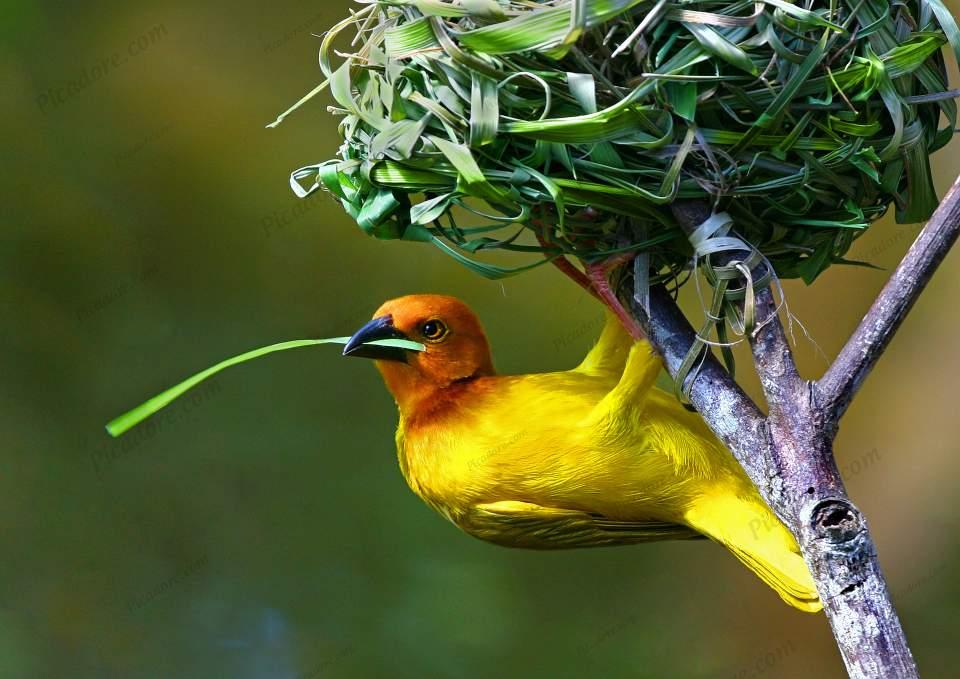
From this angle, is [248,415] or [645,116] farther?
[248,415]

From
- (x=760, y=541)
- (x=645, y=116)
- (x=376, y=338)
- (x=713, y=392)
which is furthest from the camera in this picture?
(x=376, y=338)

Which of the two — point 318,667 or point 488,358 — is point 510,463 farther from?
point 318,667

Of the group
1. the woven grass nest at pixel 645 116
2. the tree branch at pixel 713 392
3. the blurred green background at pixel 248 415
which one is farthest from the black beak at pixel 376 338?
the blurred green background at pixel 248 415

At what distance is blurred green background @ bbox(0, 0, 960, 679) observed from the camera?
256 centimetres

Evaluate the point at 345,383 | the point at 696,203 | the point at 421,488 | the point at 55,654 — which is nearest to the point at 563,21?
the point at 696,203

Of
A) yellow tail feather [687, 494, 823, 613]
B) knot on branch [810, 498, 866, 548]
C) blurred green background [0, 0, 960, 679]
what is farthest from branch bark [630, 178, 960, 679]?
blurred green background [0, 0, 960, 679]

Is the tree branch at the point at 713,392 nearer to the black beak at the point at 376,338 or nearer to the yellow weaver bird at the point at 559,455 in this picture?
the yellow weaver bird at the point at 559,455

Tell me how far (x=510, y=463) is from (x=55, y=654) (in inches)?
66.6

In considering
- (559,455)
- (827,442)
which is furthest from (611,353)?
(827,442)

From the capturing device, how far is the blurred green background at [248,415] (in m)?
2.56

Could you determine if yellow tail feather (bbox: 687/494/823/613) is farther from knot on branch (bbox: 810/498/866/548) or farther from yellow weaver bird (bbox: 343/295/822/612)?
knot on branch (bbox: 810/498/866/548)

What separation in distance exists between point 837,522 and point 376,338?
581 millimetres

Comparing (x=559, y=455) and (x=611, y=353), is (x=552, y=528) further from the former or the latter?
(x=611, y=353)

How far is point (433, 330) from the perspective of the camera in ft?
4.54
